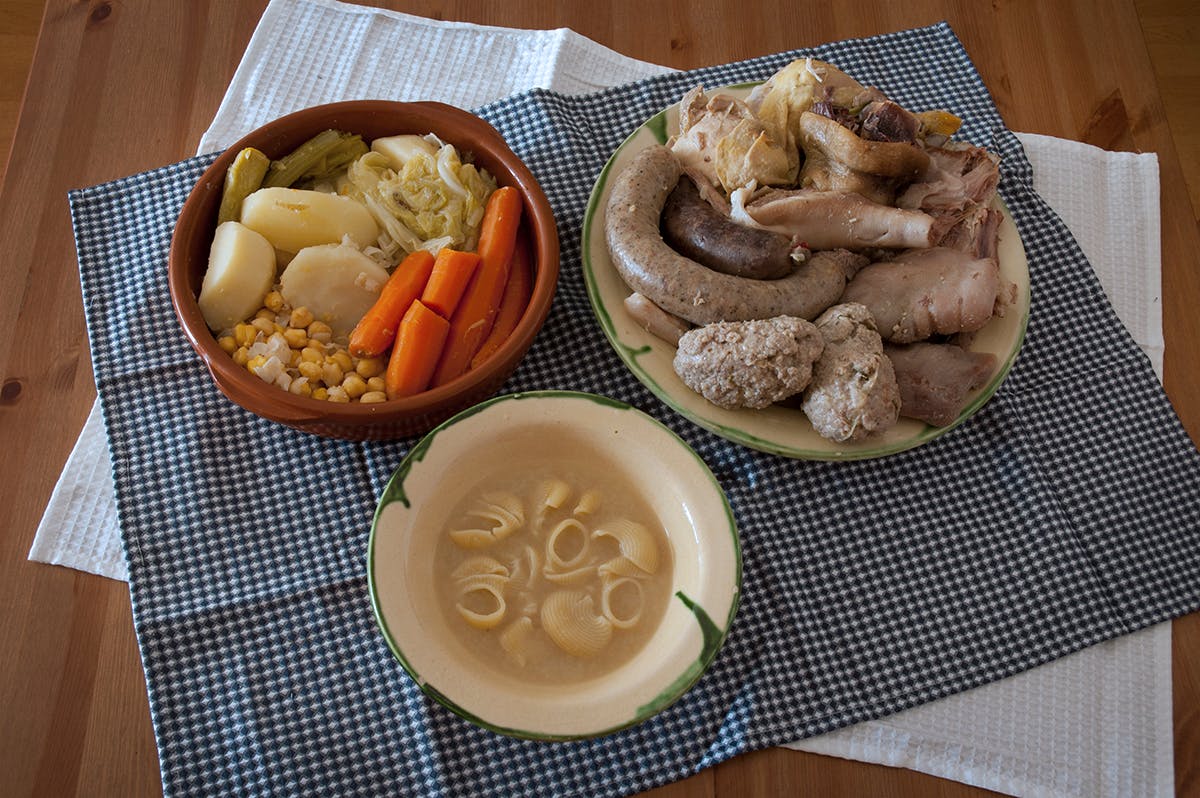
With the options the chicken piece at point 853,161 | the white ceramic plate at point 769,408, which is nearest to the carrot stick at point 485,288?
the white ceramic plate at point 769,408

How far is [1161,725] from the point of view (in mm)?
1818

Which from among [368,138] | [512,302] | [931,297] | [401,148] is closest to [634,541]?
[512,302]

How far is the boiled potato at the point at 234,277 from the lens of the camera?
1834 mm

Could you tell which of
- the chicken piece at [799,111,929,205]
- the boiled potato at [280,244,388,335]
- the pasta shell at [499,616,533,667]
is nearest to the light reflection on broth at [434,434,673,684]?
the pasta shell at [499,616,533,667]

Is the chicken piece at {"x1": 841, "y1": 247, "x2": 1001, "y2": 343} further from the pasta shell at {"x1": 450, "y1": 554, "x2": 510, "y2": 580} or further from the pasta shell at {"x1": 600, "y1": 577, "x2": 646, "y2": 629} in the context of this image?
the pasta shell at {"x1": 450, "y1": 554, "x2": 510, "y2": 580}

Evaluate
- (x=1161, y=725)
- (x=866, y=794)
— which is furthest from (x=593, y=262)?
(x=1161, y=725)

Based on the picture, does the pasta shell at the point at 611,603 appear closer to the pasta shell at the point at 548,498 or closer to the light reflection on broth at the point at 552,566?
the light reflection on broth at the point at 552,566

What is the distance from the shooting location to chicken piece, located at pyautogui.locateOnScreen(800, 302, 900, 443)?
176 centimetres

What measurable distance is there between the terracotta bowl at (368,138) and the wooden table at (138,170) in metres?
0.45

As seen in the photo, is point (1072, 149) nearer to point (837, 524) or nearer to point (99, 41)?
point (837, 524)

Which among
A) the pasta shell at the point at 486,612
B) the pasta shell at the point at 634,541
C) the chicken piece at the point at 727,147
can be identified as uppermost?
the chicken piece at the point at 727,147

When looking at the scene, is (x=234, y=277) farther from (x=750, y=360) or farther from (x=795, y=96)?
(x=795, y=96)

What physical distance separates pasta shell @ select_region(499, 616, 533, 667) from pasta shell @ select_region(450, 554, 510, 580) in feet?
0.32

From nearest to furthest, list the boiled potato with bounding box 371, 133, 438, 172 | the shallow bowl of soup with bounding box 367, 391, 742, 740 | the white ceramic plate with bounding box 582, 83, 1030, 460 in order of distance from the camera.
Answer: the shallow bowl of soup with bounding box 367, 391, 742, 740 < the white ceramic plate with bounding box 582, 83, 1030, 460 < the boiled potato with bounding box 371, 133, 438, 172
